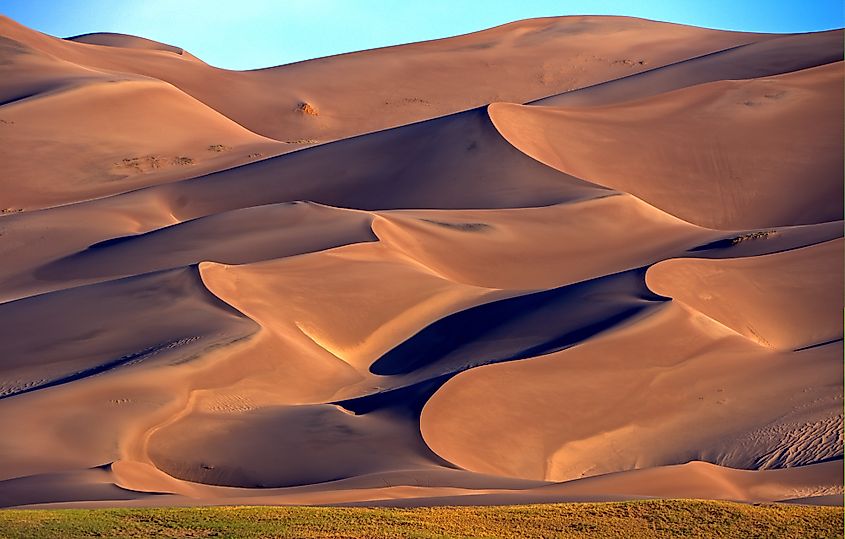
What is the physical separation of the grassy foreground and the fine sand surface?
1.26 m

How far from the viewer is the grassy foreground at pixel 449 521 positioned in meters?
11.0

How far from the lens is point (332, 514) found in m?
11.7

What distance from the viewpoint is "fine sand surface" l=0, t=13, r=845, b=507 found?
16.7 metres

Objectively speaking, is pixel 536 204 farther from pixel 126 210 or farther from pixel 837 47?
pixel 837 47

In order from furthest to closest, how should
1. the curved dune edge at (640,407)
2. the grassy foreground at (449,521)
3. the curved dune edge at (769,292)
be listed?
the curved dune edge at (769,292)
the curved dune edge at (640,407)
the grassy foreground at (449,521)

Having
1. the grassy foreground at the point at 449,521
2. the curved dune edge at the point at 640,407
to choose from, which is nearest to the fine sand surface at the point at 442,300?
the curved dune edge at the point at 640,407

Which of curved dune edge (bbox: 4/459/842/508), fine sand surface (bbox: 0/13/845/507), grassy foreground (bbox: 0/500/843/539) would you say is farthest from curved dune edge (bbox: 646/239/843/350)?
grassy foreground (bbox: 0/500/843/539)

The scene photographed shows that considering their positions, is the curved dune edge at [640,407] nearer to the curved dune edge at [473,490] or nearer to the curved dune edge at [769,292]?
the curved dune edge at [769,292]

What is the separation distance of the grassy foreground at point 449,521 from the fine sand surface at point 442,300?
126cm

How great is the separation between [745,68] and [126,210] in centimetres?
1878

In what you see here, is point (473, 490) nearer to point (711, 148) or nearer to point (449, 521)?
point (449, 521)

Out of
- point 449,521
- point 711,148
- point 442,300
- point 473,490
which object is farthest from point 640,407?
point 711,148

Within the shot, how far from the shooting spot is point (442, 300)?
2347 cm

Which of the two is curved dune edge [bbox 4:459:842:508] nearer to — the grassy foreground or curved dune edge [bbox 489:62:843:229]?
the grassy foreground
